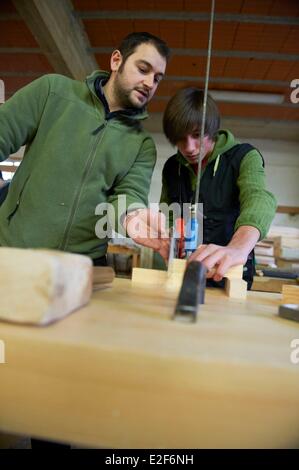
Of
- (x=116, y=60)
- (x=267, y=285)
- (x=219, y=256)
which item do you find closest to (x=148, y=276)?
(x=219, y=256)

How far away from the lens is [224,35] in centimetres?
247

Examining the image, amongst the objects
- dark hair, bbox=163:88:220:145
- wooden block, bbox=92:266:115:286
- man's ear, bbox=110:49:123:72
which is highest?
man's ear, bbox=110:49:123:72

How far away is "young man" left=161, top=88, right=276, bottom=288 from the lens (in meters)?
1.30

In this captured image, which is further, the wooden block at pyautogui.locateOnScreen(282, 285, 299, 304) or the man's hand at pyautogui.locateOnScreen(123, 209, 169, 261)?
the man's hand at pyautogui.locateOnScreen(123, 209, 169, 261)

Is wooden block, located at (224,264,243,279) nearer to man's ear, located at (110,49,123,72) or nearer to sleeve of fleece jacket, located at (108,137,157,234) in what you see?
sleeve of fleece jacket, located at (108,137,157,234)

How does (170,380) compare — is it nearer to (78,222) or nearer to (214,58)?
(78,222)

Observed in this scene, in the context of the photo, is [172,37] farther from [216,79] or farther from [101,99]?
[101,99]

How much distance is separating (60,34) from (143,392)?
251 centimetres

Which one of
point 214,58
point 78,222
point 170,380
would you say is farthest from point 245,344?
point 214,58

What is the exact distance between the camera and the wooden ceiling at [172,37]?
2.19m

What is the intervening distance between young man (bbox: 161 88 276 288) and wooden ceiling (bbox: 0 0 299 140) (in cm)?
118

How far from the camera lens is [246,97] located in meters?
3.49

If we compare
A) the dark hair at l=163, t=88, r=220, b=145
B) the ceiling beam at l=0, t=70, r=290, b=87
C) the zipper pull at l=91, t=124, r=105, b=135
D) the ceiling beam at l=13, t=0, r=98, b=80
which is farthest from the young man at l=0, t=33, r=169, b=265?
the ceiling beam at l=0, t=70, r=290, b=87

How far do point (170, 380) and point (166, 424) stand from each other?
0.15 feet
